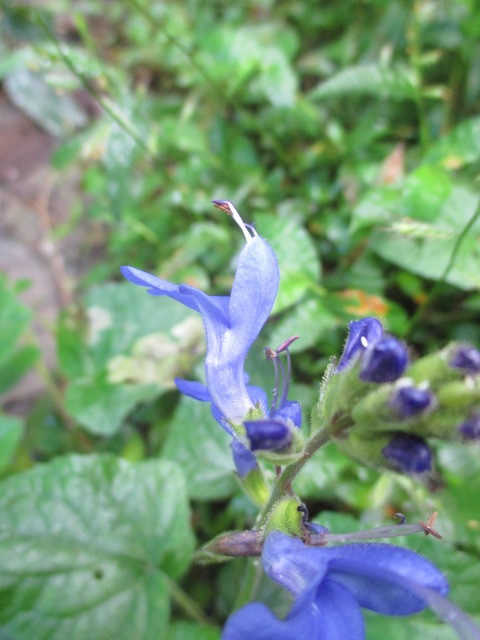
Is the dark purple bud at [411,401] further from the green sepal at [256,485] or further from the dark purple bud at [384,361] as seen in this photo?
the green sepal at [256,485]

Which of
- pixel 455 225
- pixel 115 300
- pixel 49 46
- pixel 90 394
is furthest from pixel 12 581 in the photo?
pixel 49 46

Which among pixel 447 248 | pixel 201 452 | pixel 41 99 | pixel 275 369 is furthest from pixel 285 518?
pixel 41 99

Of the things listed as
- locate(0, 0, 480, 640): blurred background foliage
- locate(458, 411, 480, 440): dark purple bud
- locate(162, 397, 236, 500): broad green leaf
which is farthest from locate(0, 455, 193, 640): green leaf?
locate(458, 411, 480, 440): dark purple bud

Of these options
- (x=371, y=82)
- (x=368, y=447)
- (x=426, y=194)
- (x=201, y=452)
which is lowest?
(x=201, y=452)

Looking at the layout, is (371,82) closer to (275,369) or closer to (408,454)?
(275,369)

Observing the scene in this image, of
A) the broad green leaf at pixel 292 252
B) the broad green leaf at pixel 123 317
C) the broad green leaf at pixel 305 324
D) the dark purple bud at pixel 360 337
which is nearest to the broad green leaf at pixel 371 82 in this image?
the broad green leaf at pixel 292 252

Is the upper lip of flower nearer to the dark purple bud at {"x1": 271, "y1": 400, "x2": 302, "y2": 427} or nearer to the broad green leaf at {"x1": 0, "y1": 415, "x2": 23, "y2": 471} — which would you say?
the dark purple bud at {"x1": 271, "y1": 400, "x2": 302, "y2": 427}

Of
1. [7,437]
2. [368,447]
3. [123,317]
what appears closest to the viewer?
[368,447]
